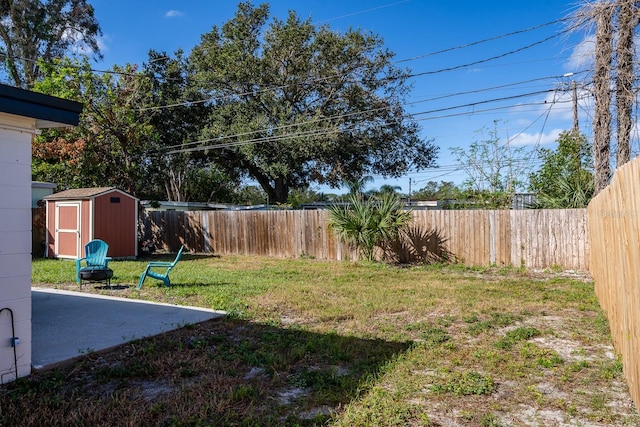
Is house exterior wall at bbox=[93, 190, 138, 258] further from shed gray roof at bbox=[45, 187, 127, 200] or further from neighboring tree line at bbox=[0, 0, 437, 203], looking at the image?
neighboring tree line at bbox=[0, 0, 437, 203]

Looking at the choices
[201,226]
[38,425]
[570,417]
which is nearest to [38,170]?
[201,226]

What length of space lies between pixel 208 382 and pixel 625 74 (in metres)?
7.93

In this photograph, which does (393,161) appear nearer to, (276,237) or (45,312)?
(276,237)

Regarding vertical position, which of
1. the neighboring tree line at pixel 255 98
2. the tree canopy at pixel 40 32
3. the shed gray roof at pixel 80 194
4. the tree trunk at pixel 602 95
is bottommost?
the shed gray roof at pixel 80 194

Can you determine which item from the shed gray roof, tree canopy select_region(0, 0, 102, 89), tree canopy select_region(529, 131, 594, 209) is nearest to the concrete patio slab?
the shed gray roof

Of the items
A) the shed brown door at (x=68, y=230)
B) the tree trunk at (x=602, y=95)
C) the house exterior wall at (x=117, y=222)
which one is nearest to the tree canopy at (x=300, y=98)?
the house exterior wall at (x=117, y=222)

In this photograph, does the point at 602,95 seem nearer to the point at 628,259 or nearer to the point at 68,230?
the point at 628,259

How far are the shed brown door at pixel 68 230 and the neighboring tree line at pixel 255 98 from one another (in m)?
4.38

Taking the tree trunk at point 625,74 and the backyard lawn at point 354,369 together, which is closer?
the backyard lawn at point 354,369

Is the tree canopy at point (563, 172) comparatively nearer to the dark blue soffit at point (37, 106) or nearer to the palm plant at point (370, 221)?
the palm plant at point (370, 221)

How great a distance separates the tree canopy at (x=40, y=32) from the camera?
22.5m

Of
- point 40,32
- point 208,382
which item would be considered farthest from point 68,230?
point 40,32

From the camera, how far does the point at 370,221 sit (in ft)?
39.3

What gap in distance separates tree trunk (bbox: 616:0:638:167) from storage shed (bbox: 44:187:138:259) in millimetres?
12869
